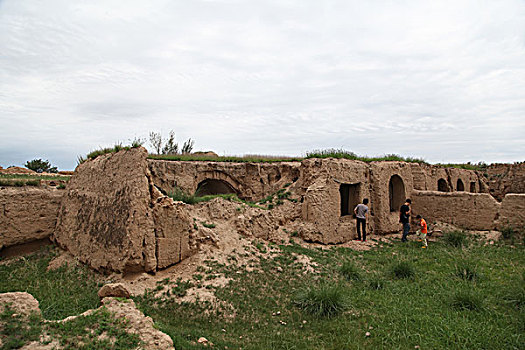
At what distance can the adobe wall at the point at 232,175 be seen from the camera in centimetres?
1393

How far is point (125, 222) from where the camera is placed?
20.1 feet

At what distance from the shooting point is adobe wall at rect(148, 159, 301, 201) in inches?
548

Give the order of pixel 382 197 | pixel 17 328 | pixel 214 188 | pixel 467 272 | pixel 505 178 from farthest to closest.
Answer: pixel 505 178
pixel 214 188
pixel 382 197
pixel 467 272
pixel 17 328

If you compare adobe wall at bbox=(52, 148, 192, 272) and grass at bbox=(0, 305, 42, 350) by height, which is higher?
adobe wall at bbox=(52, 148, 192, 272)

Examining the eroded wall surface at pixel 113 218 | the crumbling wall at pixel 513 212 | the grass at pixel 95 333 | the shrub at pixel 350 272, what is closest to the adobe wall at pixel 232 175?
the eroded wall surface at pixel 113 218

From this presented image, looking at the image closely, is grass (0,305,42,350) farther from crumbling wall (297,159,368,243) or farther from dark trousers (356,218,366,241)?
dark trousers (356,218,366,241)

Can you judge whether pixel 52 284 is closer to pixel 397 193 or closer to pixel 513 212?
pixel 397 193

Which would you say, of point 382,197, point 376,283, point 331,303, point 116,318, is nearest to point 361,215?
point 382,197

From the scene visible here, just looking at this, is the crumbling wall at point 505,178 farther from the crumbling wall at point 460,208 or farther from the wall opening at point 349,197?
the wall opening at point 349,197

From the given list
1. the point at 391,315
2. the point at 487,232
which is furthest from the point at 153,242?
the point at 487,232

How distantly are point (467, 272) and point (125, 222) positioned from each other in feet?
24.3

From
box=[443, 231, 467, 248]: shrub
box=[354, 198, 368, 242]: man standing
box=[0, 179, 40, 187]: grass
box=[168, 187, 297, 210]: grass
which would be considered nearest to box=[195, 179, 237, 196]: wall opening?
box=[168, 187, 297, 210]: grass

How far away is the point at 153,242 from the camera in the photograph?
6.32 meters

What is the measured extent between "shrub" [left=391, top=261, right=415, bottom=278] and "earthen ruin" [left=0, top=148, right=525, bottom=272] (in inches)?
107
